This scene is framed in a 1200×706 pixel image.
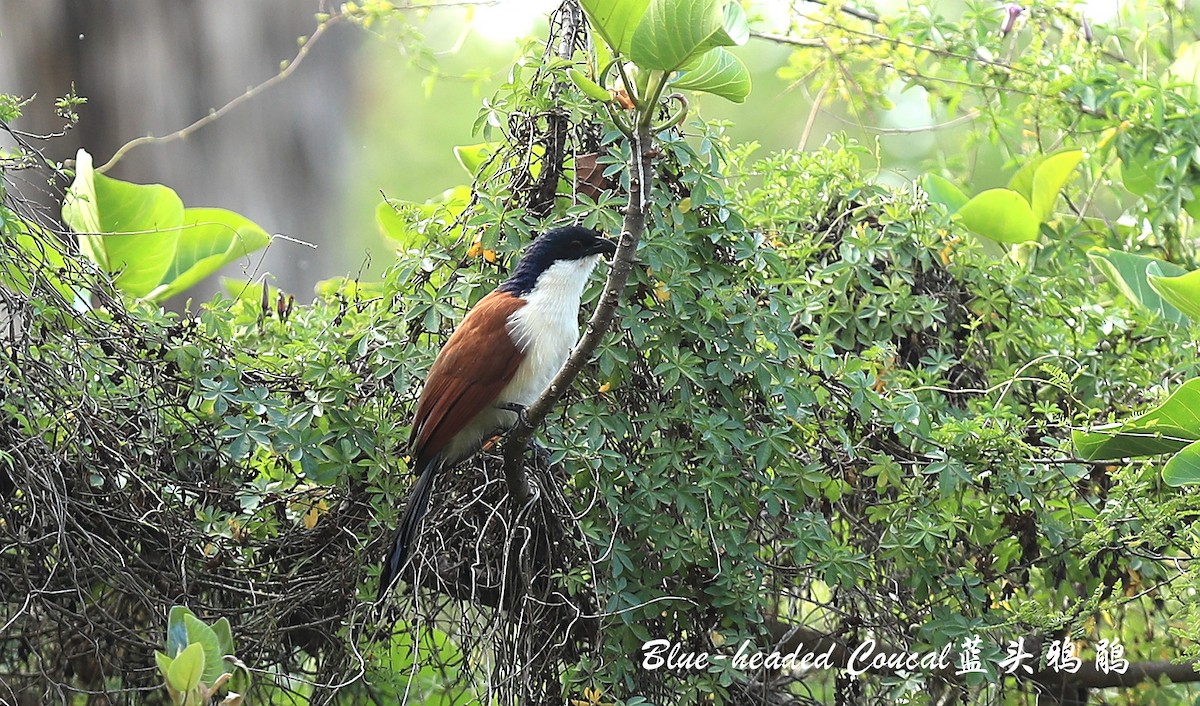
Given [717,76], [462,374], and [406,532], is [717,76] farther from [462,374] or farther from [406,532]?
[406,532]

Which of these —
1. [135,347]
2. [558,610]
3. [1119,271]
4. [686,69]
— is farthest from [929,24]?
[135,347]

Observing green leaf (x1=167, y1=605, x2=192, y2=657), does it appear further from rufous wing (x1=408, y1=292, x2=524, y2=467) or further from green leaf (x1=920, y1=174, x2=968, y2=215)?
green leaf (x1=920, y1=174, x2=968, y2=215)

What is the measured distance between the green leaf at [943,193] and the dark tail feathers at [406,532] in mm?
1516

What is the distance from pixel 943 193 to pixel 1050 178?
250 mm

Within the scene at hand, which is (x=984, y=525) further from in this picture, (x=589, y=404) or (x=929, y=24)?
(x=929, y=24)

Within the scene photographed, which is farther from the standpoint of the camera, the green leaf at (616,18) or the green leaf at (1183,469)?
the green leaf at (1183,469)

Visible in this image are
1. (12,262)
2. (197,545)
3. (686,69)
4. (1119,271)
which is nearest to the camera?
(686,69)

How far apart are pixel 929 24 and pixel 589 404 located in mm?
1582

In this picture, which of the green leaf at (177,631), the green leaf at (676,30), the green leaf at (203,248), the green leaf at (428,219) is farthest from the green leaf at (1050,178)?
the green leaf at (177,631)

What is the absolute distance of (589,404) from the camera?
1960mm

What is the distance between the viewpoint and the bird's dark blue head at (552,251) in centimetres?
195

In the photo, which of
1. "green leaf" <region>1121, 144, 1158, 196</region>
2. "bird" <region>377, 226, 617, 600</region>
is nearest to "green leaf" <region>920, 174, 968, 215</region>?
"green leaf" <region>1121, 144, 1158, 196</region>

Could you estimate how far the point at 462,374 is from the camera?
2027mm

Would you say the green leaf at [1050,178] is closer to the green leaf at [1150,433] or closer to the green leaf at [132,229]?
Result: the green leaf at [1150,433]
